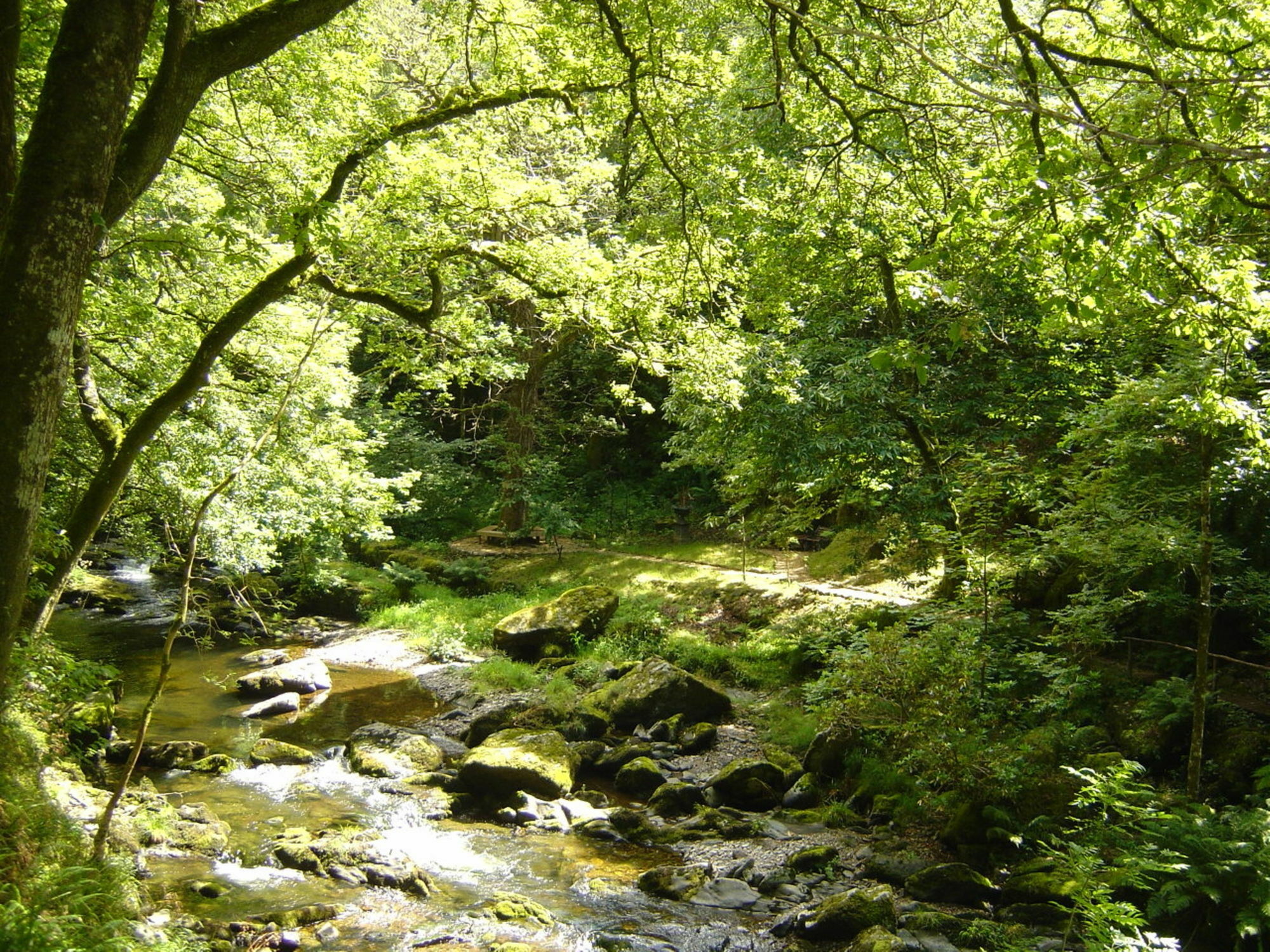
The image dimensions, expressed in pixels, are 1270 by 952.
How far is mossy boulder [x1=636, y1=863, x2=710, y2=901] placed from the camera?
733 cm

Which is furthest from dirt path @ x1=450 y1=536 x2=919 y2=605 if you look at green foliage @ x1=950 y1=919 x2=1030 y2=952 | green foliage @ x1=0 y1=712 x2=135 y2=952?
green foliage @ x1=0 y1=712 x2=135 y2=952

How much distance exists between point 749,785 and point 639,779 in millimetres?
1343

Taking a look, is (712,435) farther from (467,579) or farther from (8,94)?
(8,94)

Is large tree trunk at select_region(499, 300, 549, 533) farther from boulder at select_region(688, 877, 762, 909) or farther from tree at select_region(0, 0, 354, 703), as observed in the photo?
tree at select_region(0, 0, 354, 703)

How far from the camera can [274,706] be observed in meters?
12.3

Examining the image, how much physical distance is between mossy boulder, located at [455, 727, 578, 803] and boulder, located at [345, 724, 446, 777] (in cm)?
78

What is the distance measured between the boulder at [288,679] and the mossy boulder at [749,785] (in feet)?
23.2

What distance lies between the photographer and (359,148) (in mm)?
6891

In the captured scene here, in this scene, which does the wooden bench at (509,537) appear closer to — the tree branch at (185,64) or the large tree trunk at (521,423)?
the large tree trunk at (521,423)

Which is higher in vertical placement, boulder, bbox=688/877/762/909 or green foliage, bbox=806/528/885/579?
green foliage, bbox=806/528/885/579

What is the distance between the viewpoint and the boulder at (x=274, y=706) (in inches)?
477

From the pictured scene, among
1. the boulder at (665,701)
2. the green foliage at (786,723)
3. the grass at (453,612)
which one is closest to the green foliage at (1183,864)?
the green foliage at (786,723)

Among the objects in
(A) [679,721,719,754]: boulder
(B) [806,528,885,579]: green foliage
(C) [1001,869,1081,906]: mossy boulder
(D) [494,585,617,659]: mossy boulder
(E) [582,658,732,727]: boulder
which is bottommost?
(C) [1001,869,1081,906]: mossy boulder

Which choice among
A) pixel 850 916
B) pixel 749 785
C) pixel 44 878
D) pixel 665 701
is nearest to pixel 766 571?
pixel 665 701
